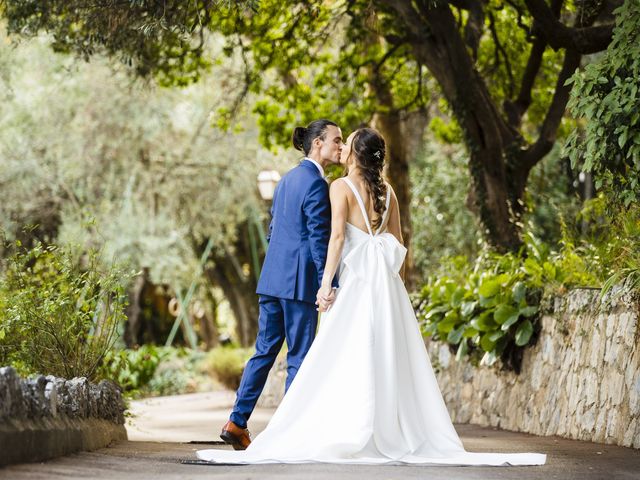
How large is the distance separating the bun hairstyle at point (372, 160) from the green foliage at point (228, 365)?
1315cm

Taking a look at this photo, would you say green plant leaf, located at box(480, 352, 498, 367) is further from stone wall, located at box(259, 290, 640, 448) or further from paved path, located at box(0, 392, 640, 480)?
paved path, located at box(0, 392, 640, 480)

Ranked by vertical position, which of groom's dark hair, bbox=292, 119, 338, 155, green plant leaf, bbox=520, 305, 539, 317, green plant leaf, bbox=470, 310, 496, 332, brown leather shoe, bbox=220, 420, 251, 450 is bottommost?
brown leather shoe, bbox=220, 420, 251, 450

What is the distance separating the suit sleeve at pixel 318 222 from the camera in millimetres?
6387

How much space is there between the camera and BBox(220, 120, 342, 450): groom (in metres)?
6.45

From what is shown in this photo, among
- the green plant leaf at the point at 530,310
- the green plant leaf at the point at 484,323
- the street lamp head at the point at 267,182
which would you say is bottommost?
the green plant leaf at the point at 484,323

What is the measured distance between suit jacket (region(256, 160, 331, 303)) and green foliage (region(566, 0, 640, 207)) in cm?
168

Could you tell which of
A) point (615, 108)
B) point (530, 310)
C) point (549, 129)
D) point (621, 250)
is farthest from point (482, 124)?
point (615, 108)

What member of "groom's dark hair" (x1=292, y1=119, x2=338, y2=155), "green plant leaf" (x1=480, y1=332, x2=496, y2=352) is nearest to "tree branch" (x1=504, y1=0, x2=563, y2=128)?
"green plant leaf" (x1=480, y1=332, x2=496, y2=352)

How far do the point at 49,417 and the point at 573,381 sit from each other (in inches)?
190

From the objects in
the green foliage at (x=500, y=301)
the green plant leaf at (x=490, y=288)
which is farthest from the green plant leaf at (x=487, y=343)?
the green plant leaf at (x=490, y=288)

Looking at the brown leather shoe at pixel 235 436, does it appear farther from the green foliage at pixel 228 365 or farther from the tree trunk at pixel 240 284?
the tree trunk at pixel 240 284

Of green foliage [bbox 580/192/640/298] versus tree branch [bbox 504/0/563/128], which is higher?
tree branch [bbox 504/0/563/128]

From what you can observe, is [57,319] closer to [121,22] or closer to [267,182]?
[121,22]

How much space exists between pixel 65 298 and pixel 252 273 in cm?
2088
